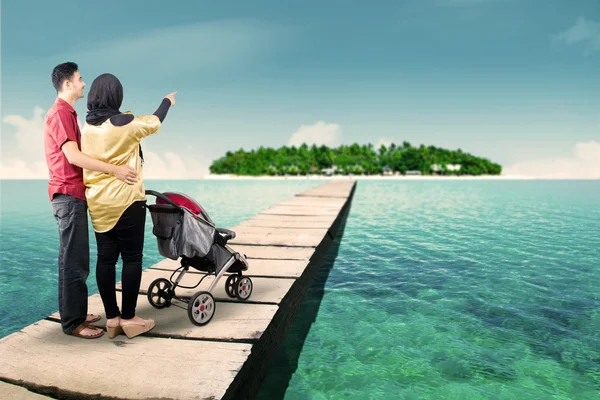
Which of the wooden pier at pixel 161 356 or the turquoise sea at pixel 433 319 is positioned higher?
the wooden pier at pixel 161 356

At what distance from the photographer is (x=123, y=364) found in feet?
8.10

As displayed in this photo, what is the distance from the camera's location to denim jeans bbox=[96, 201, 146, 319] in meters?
2.66

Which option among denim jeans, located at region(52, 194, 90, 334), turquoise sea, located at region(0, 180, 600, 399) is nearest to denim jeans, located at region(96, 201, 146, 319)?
denim jeans, located at region(52, 194, 90, 334)

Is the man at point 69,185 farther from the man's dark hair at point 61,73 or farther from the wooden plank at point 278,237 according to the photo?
the wooden plank at point 278,237

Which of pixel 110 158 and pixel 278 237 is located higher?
pixel 110 158

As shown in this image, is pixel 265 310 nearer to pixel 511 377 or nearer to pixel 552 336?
pixel 511 377

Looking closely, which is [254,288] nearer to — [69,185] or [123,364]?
[123,364]

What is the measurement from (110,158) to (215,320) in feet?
4.79

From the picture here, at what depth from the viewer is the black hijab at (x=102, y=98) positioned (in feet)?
8.38

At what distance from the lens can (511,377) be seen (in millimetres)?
3545

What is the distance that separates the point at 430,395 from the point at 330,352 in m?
1.06

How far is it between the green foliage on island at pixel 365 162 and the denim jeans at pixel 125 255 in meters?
99.3

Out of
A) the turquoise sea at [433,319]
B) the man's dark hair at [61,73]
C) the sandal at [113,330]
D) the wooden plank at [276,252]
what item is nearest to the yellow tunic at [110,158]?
the man's dark hair at [61,73]

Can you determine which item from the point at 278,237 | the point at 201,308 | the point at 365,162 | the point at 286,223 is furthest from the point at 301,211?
the point at 365,162
